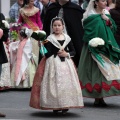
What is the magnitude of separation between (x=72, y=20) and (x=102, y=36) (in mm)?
1857

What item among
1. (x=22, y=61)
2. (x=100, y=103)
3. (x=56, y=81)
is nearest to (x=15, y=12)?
(x=22, y=61)

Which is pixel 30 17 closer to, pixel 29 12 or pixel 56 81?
pixel 29 12

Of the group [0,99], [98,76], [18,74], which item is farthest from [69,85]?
[18,74]

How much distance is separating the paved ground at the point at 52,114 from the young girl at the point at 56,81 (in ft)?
0.55

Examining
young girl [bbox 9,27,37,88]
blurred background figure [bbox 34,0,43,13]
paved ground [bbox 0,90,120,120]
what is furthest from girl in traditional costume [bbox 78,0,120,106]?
blurred background figure [bbox 34,0,43,13]

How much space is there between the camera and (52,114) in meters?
10.8

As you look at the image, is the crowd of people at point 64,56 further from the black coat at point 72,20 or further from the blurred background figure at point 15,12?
the blurred background figure at point 15,12

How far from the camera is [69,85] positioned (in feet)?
34.4

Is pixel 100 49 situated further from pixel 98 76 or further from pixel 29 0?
pixel 29 0

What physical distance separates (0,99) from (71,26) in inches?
76.9

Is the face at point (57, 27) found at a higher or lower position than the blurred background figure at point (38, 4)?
lower

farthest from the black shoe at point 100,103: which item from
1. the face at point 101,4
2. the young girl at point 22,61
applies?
the young girl at point 22,61

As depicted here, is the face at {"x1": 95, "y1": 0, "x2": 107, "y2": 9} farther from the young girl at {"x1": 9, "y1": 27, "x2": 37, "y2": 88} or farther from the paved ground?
the young girl at {"x1": 9, "y1": 27, "x2": 37, "y2": 88}

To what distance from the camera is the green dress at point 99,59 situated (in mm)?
11609
